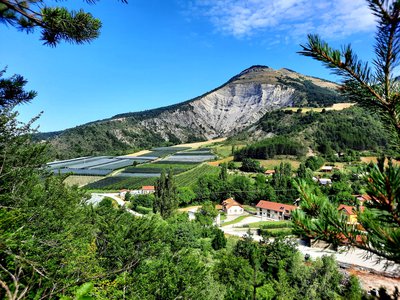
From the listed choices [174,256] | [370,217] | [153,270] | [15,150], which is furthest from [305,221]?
[174,256]

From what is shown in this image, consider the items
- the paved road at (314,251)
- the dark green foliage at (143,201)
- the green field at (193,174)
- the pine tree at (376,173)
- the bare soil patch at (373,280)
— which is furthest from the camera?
the green field at (193,174)

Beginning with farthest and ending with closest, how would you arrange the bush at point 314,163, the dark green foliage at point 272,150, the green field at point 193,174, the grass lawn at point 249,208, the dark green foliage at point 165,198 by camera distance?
the dark green foliage at point 272,150 < the bush at point 314,163 < the green field at point 193,174 < the grass lawn at point 249,208 < the dark green foliage at point 165,198

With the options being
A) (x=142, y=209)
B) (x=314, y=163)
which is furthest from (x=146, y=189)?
(x=314, y=163)

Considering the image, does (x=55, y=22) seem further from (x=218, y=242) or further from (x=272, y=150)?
(x=272, y=150)

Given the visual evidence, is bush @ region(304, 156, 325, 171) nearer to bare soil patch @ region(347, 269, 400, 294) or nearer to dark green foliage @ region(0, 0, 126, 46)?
→ bare soil patch @ region(347, 269, 400, 294)

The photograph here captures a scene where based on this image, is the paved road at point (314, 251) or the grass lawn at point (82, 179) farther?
the grass lawn at point (82, 179)

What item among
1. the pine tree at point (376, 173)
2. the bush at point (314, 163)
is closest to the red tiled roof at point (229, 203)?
the bush at point (314, 163)

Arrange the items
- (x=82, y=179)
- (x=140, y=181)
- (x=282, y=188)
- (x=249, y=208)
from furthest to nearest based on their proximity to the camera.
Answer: (x=82, y=179), (x=140, y=181), (x=282, y=188), (x=249, y=208)

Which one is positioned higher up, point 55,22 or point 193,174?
point 55,22

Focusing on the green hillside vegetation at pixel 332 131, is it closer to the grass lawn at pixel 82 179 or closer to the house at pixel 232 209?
the house at pixel 232 209

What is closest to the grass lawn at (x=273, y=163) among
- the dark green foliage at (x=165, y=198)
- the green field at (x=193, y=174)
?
the green field at (x=193, y=174)

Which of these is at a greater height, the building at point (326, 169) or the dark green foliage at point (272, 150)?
the dark green foliage at point (272, 150)

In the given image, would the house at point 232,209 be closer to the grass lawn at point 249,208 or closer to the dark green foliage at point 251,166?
the grass lawn at point 249,208

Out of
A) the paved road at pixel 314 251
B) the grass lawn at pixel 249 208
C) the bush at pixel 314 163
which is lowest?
the grass lawn at pixel 249 208
